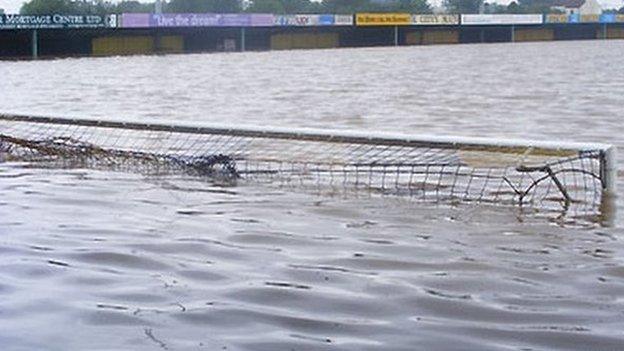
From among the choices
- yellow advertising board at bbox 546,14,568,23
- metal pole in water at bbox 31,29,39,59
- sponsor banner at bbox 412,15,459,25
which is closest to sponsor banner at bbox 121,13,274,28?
metal pole in water at bbox 31,29,39,59

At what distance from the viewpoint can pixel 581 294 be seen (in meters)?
6.66

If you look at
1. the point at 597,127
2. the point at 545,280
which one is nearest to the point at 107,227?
the point at 545,280

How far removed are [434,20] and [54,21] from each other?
38757mm

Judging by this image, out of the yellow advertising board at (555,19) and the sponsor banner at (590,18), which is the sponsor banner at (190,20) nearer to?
the yellow advertising board at (555,19)

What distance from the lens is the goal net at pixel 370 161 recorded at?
10.6 m

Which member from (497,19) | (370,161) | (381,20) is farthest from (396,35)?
(370,161)

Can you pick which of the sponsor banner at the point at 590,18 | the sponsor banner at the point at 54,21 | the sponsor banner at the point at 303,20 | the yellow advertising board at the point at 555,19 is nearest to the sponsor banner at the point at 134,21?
the sponsor banner at the point at 54,21

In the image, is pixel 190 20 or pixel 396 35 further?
pixel 396 35

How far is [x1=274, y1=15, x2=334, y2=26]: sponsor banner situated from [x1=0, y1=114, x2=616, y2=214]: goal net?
63368mm

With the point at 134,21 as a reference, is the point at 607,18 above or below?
above

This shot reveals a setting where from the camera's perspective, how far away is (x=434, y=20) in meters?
92.0

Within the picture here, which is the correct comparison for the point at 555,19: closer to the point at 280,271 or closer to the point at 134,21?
the point at 134,21

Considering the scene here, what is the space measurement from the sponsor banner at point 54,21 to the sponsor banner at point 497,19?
36.3 meters

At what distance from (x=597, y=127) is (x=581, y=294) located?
42.5ft
